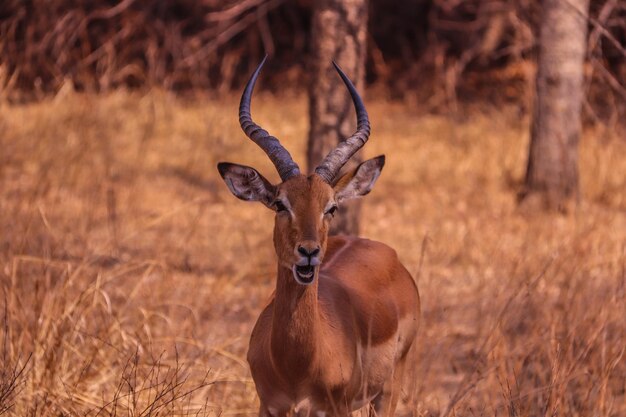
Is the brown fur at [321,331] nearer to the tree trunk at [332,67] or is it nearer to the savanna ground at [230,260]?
the savanna ground at [230,260]

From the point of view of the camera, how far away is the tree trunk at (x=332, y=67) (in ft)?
22.0

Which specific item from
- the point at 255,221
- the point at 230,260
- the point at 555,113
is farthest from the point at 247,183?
the point at 555,113

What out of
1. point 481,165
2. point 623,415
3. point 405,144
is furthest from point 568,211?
point 623,415

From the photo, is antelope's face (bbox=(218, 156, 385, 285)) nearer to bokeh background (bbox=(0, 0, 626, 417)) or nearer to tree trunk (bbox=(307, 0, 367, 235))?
bokeh background (bbox=(0, 0, 626, 417))

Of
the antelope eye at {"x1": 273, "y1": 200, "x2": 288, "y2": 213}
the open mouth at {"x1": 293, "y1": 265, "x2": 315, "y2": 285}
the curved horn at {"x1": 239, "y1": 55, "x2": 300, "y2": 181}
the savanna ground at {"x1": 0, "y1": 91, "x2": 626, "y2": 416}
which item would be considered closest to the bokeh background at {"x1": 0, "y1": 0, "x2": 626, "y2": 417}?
Result: the savanna ground at {"x1": 0, "y1": 91, "x2": 626, "y2": 416}

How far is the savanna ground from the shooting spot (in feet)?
16.1

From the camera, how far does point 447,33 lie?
61.3 ft

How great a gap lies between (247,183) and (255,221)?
5424mm

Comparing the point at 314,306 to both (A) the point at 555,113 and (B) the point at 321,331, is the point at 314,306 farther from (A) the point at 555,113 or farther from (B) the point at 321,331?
(A) the point at 555,113

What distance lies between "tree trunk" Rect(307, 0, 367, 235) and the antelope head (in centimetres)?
218

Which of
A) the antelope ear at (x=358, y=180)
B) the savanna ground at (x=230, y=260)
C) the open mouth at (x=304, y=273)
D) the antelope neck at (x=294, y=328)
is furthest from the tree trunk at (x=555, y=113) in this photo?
the open mouth at (x=304, y=273)

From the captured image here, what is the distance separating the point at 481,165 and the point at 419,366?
651 centimetres

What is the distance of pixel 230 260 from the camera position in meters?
8.55

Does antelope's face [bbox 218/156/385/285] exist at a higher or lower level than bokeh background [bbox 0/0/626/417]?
higher
